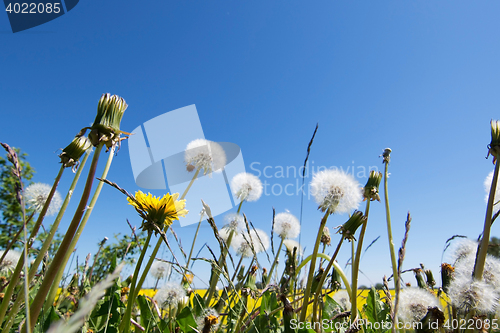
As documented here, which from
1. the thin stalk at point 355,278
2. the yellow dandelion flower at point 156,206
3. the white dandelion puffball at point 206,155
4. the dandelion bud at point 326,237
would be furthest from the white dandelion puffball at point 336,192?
the white dandelion puffball at point 206,155

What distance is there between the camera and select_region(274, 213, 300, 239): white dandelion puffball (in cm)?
267

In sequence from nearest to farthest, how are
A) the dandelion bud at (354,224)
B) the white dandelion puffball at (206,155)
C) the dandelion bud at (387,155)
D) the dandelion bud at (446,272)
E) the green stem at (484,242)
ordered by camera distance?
1. the green stem at (484,242)
2. the dandelion bud at (354,224)
3. the dandelion bud at (446,272)
4. the dandelion bud at (387,155)
5. the white dandelion puffball at (206,155)

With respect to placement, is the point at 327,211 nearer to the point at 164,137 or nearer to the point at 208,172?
the point at 208,172

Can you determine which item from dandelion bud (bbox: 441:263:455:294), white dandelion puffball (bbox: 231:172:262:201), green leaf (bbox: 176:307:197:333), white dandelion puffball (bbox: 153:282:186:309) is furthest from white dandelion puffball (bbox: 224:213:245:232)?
dandelion bud (bbox: 441:263:455:294)

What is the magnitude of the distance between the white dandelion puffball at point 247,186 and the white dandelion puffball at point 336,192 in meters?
1.00

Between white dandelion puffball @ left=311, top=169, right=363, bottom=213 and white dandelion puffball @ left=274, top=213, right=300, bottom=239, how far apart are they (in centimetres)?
111

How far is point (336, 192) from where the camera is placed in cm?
148

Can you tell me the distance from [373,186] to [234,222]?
1190 millimetres

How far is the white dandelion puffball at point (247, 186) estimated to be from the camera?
8.57 feet

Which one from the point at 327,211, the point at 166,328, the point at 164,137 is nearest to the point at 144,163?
the point at 164,137

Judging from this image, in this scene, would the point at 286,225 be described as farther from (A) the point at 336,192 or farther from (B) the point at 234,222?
(A) the point at 336,192

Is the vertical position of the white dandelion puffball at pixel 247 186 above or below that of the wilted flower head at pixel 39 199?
above

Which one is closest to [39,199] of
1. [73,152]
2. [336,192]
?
[73,152]

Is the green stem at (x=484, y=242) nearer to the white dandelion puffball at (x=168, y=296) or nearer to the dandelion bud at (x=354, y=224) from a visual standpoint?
the dandelion bud at (x=354, y=224)
